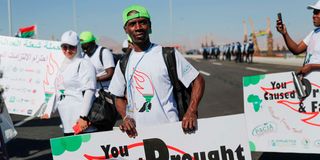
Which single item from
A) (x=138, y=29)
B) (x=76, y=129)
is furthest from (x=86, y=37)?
(x=138, y=29)

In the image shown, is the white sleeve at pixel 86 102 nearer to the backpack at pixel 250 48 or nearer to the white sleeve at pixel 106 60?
the white sleeve at pixel 106 60

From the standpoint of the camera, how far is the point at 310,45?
4.63 m

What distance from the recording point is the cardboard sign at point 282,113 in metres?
4.43

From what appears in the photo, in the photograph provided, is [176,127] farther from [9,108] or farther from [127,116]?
[9,108]

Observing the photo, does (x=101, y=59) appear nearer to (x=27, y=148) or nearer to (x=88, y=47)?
(x=88, y=47)

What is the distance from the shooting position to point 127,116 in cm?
290

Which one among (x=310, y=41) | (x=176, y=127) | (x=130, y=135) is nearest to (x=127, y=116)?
(x=130, y=135)

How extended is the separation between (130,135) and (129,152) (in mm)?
131

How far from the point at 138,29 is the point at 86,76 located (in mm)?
1134

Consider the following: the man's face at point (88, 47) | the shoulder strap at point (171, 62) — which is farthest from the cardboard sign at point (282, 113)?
the shoulder strap at point (171, 62)

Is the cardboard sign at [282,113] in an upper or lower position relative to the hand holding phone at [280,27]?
lower

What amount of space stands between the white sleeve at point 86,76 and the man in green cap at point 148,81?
0.89 metres

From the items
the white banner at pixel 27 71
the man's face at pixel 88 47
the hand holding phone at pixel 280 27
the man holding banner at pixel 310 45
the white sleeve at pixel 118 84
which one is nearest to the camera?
the white sleeve at pixel 118 84

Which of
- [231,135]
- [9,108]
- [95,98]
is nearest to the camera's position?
[231,135]
